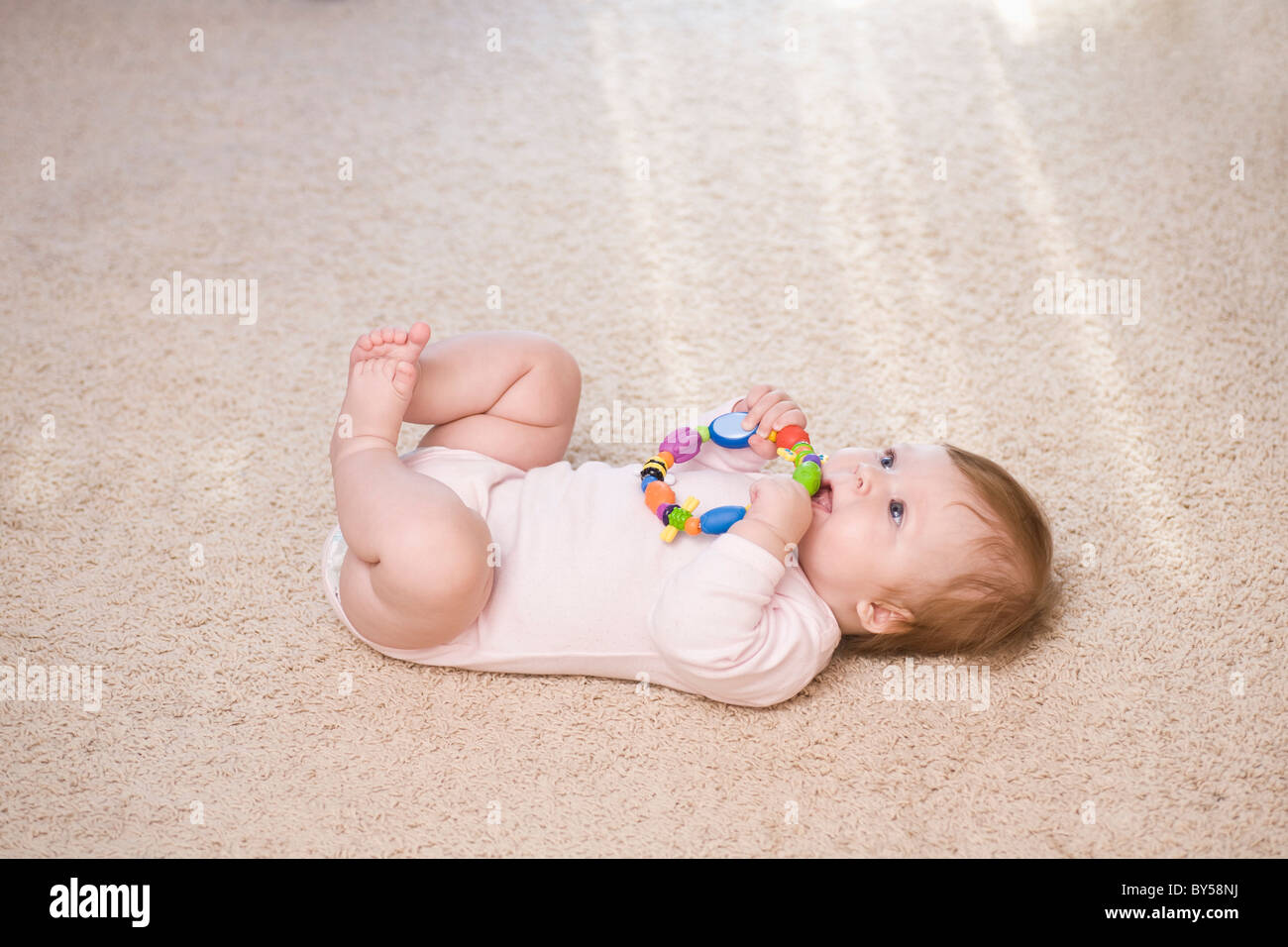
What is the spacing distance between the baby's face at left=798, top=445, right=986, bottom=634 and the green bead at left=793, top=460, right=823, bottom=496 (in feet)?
0.07

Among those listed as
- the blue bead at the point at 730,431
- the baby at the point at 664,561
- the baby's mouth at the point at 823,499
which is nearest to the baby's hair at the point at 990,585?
the baby at the point at 664,561

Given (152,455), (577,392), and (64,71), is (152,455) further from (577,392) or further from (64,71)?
(64,71)

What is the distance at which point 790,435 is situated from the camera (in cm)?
115

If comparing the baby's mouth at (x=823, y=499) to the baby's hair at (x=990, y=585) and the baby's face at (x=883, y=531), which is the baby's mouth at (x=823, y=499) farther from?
the baby's hair at (x=990, y=585)

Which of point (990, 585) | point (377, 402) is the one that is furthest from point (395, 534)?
point (990, 585)

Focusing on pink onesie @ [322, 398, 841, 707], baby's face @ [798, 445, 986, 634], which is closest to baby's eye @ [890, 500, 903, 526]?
baby's face @ [798, 445, 986, 634]

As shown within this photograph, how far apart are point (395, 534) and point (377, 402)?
0.56 feet

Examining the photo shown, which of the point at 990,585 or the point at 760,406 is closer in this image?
the point at 990,585

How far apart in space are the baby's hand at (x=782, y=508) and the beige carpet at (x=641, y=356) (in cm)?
19

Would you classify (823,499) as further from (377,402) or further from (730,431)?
(377,402)

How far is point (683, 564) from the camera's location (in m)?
1.05

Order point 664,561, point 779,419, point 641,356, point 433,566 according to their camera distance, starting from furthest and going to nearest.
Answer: point 641,356, point 779,419, point 664,561, point 433,566

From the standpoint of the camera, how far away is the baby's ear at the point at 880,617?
3.54 ft

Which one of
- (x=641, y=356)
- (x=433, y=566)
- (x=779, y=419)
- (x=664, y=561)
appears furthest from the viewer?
(x=641, y=356)
